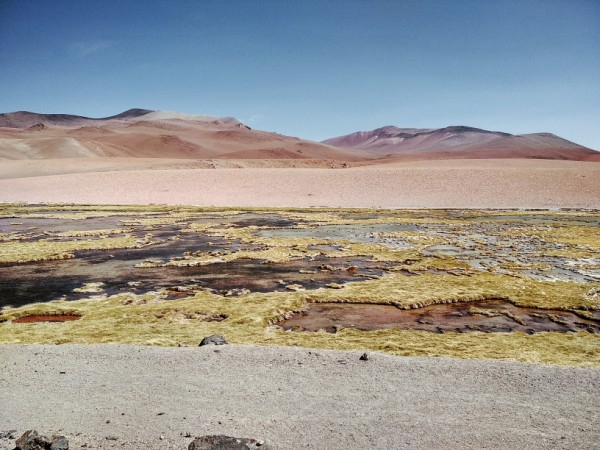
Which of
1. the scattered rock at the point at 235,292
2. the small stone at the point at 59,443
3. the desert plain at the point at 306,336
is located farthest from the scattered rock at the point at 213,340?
the scattered rock at the point at 235,292

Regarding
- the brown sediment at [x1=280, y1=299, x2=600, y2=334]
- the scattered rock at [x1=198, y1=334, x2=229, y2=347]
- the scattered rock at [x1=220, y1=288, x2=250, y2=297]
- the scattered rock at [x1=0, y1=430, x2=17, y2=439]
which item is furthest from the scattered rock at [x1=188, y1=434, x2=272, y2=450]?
the scattered rock at [x1=220, y1=288, x2=250, y2=297]

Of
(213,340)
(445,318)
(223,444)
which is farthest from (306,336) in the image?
(223,444)

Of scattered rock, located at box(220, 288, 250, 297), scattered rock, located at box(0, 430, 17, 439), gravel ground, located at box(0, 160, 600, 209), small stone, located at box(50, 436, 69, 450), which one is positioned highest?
gravel ground, located at box(0, 160, 600, 209)

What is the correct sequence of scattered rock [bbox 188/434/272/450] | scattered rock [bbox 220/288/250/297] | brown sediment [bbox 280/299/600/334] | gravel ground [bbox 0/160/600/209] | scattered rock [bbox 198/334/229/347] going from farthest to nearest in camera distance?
gravel ground [bbox 0/160/600/209] < scattered rock [bbox 220/288/250/297] < brown sediment [bbox 280/299/600/334] < scattered rock [bbox 198/334/229/347] < scattered rock [bbox 188/434/272/450]

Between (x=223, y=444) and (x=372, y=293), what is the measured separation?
7.57m

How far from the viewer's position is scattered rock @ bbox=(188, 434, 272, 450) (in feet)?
15.6

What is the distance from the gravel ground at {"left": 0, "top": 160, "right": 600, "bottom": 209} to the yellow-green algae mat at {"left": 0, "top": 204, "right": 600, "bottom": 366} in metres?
22.9

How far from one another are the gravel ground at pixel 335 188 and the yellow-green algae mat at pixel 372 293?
2294cm

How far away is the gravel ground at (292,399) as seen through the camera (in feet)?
17.1

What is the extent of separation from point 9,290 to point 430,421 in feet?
37.9

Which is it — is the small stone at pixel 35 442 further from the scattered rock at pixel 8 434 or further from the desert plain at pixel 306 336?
the scattered rock at pixel 8 434

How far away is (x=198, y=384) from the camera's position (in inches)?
255

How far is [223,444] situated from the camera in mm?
4793

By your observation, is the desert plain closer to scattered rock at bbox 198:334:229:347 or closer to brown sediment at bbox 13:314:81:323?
brown sediment at bbox 13:314:81:323
